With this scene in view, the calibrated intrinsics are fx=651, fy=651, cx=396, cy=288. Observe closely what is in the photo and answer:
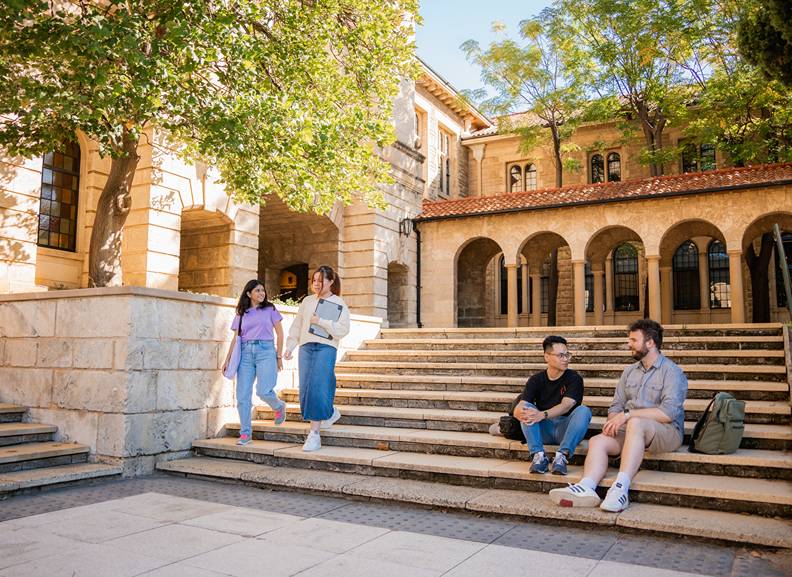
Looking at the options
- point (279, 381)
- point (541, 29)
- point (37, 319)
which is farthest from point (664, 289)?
point (37, 319)

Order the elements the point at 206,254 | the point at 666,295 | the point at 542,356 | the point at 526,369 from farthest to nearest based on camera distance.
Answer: the point at 666,295
the point at 206,254
the point at 542,356
the point at 526,369

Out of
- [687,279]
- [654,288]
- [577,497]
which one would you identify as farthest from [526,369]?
[687,279]

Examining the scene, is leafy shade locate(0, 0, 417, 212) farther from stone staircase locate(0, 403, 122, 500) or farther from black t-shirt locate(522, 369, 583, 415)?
black t-shirt locate(522, 369, 583, 415)

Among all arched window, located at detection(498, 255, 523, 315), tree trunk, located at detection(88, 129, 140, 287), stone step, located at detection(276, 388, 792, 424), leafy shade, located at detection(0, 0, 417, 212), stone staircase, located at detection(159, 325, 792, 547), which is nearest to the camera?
stone staircase, located at detection(159, 325, 792, 547)

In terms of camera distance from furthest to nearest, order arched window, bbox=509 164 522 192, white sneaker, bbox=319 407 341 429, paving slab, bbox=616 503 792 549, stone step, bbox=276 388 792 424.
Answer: arched window, bbox=509 164 522 192
white sneaker, bbox=319 407 341 429
stone step, bbox=276 388 792 424
paving slab, bbox=616 503 792 549

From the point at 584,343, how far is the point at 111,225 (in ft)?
24.6

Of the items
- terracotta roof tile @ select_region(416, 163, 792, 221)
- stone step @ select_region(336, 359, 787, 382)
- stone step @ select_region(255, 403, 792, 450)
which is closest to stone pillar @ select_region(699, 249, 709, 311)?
terracotta roof tile @ select_region(416, 163, 792, 221)

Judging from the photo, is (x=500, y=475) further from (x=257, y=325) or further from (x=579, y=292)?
(x=579, y=292)

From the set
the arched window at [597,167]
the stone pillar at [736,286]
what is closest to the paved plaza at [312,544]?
the stone pillar at [736,286]

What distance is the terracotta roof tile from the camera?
16683 millimetres

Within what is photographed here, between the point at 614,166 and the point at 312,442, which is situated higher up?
the point at 614,166

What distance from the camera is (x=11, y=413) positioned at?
7.74 m

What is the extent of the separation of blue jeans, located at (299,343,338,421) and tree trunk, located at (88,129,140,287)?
416cm

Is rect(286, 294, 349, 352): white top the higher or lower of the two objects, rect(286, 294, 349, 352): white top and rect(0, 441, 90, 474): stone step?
the higher
